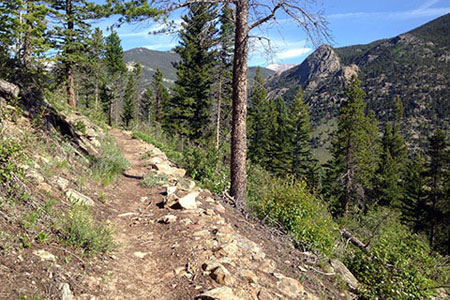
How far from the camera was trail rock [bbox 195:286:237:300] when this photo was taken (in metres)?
3.02

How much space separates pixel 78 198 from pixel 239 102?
156 inches

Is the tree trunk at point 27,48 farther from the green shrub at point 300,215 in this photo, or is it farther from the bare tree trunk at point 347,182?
the bare tree trunk at point 347,182

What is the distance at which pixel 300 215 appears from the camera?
602 cm

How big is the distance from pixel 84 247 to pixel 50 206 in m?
0.84

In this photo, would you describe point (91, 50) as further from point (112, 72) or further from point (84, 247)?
point (112, 72)

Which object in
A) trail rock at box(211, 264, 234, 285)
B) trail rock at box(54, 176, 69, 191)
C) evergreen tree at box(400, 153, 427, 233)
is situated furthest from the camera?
evergreen tree at box(400, 153, 427, 233)

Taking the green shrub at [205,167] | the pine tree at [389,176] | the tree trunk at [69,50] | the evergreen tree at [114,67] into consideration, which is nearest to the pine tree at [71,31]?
the tree trunk at [69,50]

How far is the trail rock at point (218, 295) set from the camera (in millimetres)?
3020

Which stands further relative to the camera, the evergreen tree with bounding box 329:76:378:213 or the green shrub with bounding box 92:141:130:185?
the evergreen tree with bounding box 329:76:378:213

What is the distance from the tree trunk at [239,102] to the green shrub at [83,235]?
3396 mm

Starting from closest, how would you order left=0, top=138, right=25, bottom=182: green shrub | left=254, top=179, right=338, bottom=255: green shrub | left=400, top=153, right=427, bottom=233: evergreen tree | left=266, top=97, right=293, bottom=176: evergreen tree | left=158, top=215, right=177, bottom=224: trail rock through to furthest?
1. left=0, top=138, right=25, bottom=182: green shrub
2. left=158, top=215, right=177, bottom=224: trail rock
3. left=254, top=179, right=338, bottom=255: green shrub
4. left=400, top=153, right=427, bottom=233: evergreen tree
5. left=266, top=97, right=293, bottom=176: evergreen tree

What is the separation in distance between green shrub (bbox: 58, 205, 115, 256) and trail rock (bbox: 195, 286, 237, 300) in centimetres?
158

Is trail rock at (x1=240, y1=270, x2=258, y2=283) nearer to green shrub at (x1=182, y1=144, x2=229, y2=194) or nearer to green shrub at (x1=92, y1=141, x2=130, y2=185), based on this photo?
green shrub at (x1=92, y1=141, x2=130, y2=185)

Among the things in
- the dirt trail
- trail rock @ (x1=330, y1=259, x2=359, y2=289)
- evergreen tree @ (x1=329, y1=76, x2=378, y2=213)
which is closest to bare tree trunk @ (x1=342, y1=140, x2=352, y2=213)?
evergreen tree @ (x1=329, y1=76, x2=378, y2=213)
